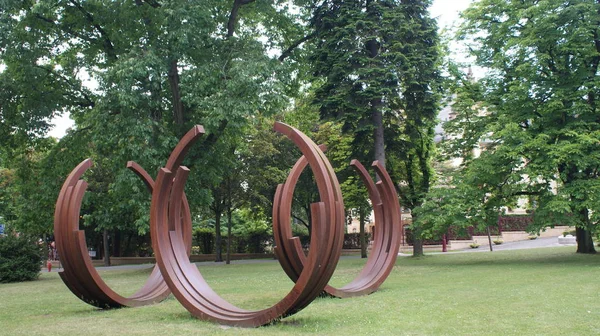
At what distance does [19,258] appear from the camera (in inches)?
822

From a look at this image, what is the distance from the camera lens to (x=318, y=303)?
1138 centimetres

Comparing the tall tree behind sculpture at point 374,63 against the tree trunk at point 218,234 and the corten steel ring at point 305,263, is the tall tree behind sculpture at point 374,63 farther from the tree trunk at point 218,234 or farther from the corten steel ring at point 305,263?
the corten steel ring at point 305,263

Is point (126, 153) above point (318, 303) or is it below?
above

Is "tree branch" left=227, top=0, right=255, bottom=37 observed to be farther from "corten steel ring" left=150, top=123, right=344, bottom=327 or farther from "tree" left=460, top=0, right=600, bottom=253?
"corten steel ring" left=150, top=123, right=344, bottom=327

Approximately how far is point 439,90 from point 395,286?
34.8ft

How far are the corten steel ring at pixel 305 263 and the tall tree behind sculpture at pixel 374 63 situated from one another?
458 inches

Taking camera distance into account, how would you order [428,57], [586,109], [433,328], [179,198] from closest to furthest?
1. [433,328]
2. [179,198]
3. [586,109]
4. [428,57]

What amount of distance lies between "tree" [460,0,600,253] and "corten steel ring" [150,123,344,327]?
504 inches

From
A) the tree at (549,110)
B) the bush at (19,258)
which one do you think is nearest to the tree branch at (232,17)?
the tree at (549,110)

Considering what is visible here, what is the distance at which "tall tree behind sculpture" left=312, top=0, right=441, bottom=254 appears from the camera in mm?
20797

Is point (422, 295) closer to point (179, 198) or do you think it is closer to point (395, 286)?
point (395, 286)

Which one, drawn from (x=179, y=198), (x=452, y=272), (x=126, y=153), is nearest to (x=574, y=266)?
(x=452, y=272)

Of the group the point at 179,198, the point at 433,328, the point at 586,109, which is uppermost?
the point at 586,109

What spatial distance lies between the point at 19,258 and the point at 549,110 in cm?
2034
